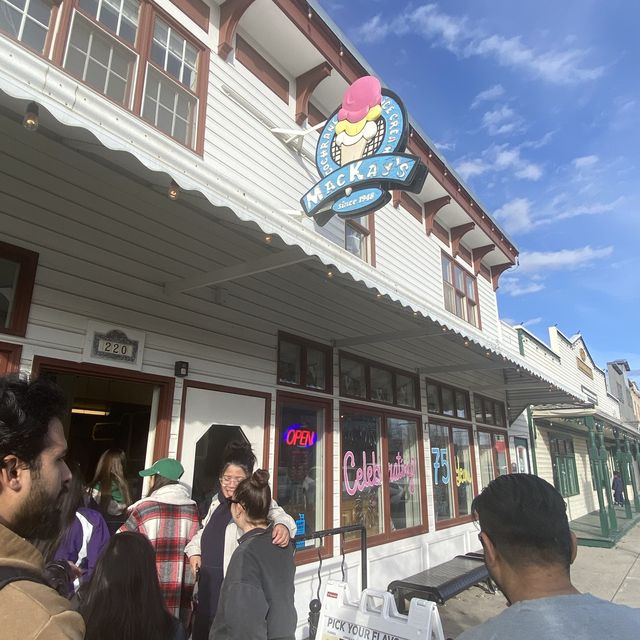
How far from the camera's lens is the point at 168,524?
11.3 ft

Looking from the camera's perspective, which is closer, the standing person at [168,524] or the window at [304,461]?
the standing person at [168,524]

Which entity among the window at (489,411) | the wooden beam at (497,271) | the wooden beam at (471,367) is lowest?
the window at (489,411)

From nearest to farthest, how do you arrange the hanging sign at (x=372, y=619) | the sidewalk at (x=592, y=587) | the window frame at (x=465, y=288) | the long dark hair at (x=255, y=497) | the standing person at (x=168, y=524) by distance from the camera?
the long dark hair at (x=255, y=497), the hanging sign at (x=372, y=619), the standing person at (x=168, y=524), the sidewalk at (x=592, y=587), the window frame at (x=465, y=288)

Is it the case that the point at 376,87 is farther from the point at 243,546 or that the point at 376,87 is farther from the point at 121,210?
the point at 243,546

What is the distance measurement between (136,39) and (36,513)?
525 centimetres

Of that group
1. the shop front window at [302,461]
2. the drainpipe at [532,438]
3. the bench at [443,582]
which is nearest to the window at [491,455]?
the drainpipe at [532,438]

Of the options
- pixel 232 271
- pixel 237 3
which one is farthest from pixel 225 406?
pixel 237 3

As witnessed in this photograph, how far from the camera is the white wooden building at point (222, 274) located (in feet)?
11.3

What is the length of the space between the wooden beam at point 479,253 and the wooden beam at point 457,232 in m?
1.10

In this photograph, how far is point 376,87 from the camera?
220 inches

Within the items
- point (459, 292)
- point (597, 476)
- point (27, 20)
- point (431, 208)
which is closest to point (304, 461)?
point (27, 20)

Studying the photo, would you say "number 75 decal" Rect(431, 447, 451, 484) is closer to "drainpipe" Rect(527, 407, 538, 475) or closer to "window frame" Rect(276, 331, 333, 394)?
"window frame" Rect(276, 331, 333, 394)

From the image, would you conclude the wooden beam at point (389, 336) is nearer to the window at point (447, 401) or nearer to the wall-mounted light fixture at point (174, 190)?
the window at point (447, 401)

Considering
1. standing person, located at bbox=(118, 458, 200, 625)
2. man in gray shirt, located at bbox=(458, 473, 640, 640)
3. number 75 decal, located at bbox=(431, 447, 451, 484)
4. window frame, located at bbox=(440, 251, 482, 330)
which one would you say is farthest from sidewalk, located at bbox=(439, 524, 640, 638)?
window frame, located at bbox=(440, 251, 482, 330)
